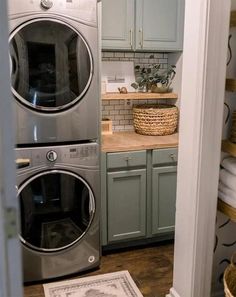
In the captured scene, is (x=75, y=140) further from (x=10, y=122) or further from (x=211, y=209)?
(x=10, y=122)

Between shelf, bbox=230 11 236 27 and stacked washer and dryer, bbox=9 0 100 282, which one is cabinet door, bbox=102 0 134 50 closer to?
stacked washer and dryer, bbox=9 0 100 282

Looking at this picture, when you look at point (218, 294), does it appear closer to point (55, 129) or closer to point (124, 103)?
point (55, 129)

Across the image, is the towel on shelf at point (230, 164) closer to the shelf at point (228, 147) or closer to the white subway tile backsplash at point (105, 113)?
the shelf at point (228, 147)

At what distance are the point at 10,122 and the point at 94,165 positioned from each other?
5.36 ft

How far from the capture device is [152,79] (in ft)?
9.59

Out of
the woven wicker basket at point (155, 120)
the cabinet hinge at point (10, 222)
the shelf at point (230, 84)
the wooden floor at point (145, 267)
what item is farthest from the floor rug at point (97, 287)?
the cabinet hinge at point (10, 222)

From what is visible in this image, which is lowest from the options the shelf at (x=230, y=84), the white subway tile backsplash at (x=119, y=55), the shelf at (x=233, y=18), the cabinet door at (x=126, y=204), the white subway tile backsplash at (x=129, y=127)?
the cabinet door at (x=126, y=204)

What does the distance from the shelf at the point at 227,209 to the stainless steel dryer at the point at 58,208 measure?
0.87 meters

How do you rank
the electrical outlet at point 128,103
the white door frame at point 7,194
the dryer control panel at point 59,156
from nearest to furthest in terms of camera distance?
the white door frame at point 7,194 → the dryer control panel at point 59,156 → the electrical outlet at point 128,103

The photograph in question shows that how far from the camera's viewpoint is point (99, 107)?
7.32ft

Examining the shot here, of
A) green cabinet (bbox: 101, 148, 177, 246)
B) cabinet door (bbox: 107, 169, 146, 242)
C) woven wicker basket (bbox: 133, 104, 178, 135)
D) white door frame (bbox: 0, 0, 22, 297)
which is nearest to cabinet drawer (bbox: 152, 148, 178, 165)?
green cabinet (bbox: 101, 148, 177, 246)

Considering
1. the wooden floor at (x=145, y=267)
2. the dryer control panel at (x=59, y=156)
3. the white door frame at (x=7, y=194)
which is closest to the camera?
the white door frame at (x=7, y=194)

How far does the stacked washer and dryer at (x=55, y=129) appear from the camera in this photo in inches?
78.7

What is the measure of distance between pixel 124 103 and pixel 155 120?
1.21 ft
